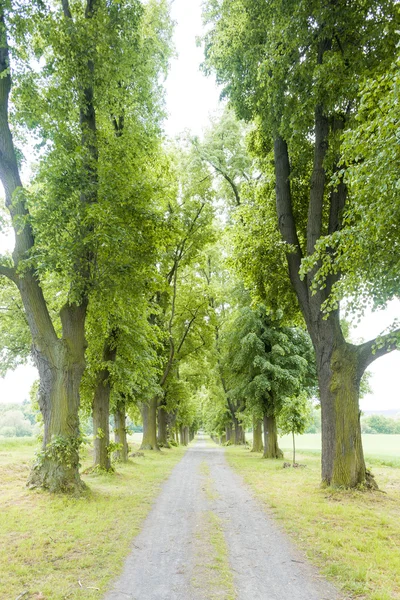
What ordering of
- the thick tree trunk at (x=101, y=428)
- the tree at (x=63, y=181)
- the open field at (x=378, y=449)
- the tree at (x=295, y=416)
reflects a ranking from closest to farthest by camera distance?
the tree at (x=63, y=181)
the thick tree trunk at (x=101, y=428)
the tree at (x=295, y=416)
the open field at (x=378, y=449)

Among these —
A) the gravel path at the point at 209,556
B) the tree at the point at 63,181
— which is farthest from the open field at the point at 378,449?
the tree at the point at 63,181

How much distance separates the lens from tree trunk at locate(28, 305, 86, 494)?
845cm

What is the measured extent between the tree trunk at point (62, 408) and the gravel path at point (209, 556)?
7.23ft

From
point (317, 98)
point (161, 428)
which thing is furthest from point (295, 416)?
point (161, 428)

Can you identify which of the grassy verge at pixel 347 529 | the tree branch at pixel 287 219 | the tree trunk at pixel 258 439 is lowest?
the tree trunk at pixel 258 439

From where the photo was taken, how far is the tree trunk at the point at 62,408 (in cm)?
845

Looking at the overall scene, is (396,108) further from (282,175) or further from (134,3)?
(134,3)

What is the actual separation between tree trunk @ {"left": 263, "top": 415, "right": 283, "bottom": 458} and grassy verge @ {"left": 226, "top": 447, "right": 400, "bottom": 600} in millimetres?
8379

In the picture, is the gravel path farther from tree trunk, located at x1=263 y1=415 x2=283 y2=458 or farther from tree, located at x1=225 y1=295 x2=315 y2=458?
tree trunk, located at x1=263 y1=415 x2=283 y2=458

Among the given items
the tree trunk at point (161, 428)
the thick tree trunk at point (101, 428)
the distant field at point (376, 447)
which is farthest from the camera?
the tree trunk at point (161, 428)

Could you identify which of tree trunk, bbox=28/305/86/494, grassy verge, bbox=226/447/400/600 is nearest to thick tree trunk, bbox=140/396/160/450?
grassy verge, bbox=226/447/400/600

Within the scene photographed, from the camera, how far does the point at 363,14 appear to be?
Answer: 27.2 ft

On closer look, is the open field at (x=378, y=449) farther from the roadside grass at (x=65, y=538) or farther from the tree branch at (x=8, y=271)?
the tree branch at (x=8, y=271)

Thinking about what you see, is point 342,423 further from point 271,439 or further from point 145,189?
point 271,439
